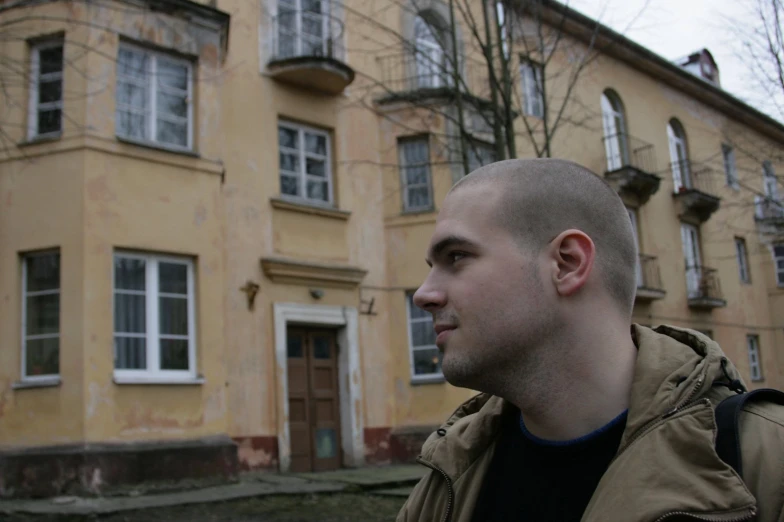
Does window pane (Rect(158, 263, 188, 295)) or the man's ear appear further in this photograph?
window pane (Rect(158, 263, 188, 295))

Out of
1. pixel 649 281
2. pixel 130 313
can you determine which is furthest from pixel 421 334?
pixel 649 281

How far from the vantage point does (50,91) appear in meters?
12.7

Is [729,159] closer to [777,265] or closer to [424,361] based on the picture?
[777,265]

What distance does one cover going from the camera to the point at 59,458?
10984mm

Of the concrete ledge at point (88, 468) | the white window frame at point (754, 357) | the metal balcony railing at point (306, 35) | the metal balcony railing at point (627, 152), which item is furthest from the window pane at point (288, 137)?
the white window frame at point (754, 357)

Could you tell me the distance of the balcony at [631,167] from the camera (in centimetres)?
2117

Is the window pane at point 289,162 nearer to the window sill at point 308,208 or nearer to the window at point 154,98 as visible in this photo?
the window sill at point 308,208

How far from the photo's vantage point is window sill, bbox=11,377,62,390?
11430mm

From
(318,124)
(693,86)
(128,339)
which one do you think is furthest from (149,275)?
(693,86)

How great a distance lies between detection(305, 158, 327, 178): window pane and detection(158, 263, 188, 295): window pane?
3784 mm

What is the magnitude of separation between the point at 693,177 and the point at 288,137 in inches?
605

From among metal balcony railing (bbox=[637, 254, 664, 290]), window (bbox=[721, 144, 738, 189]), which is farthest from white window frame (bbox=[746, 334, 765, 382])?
metal balcony railing (bbox=[637, 254, 664, 290])

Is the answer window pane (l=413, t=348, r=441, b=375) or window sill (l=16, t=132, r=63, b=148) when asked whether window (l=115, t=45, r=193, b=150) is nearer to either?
window sill (l=16, t=132, r=63, b=148)

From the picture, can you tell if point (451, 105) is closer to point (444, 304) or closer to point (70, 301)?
point (70, 301)
